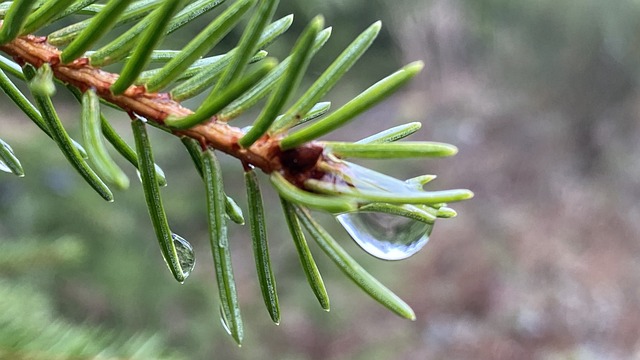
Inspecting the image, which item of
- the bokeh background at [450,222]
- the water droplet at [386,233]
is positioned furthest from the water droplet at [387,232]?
the bokeh background at [450,222]

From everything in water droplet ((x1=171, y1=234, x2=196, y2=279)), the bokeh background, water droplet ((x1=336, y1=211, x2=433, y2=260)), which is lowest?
water droplet ((x1=171, y1=234, x2=196, y2=279))

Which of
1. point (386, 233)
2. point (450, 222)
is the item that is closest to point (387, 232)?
point (386, 233)

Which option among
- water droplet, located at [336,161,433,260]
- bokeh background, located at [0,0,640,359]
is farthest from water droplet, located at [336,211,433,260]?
bokeh background, located at [0,0,640,359]

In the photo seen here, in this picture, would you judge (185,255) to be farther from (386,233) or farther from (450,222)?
(450,222)

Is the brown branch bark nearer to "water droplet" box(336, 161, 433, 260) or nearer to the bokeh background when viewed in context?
"water droplet" box(336, 161, 433, 260)

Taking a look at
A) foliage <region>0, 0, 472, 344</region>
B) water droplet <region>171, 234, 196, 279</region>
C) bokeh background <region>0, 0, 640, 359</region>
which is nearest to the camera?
foliage <region>0, 0, 472, 344</region>

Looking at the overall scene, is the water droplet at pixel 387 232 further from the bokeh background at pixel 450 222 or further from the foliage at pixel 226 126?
the bokeh background at pixel 450 222

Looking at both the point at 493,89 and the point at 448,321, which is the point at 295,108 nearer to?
the point at 448,321
